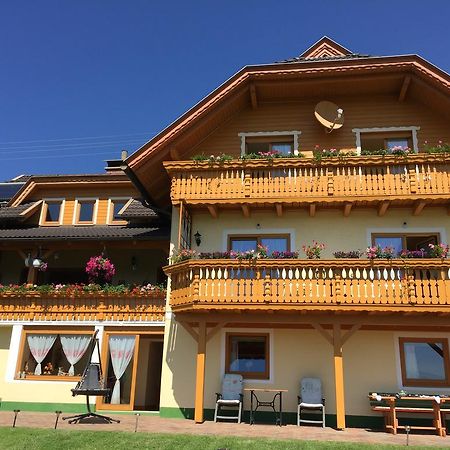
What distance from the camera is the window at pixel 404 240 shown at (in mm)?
14297

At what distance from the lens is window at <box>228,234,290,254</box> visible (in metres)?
14.9

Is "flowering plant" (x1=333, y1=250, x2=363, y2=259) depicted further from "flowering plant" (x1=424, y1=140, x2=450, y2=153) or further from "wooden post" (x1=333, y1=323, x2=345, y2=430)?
"flowering plant" (x1=424, y1=140, x2=450, y2=153)

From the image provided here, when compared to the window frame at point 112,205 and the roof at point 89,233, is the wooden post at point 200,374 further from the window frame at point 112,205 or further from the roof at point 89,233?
the window frame at point 112,205

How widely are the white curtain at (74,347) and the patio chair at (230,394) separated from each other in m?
4.68

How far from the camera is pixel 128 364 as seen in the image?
15.1 m

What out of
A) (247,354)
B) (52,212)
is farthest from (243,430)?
(52,212)

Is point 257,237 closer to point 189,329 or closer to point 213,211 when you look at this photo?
point 213,211

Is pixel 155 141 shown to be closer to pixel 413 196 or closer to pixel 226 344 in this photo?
pixel 226 344

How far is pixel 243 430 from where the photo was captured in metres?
11.3

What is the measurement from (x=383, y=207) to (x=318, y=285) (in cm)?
320

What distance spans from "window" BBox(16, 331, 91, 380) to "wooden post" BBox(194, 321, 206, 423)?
4232 millimetres

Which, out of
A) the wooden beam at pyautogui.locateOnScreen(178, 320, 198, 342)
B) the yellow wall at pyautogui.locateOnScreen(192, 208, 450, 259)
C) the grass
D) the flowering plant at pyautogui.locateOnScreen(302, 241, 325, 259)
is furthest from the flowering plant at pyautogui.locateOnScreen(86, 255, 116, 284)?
the grass

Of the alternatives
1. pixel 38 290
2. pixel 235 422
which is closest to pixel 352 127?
pixel 235 422

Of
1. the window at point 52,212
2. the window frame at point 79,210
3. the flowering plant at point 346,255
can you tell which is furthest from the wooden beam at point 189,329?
the window at point 52,212
